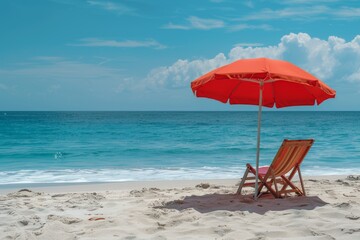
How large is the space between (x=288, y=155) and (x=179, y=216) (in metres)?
Result: 1.74

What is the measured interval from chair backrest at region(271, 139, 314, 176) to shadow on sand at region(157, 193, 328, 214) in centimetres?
43

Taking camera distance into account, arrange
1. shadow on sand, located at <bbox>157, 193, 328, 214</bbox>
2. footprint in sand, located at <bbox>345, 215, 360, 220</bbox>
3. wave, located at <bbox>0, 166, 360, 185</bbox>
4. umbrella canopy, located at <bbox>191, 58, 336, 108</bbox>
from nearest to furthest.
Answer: footprint in sand, located at <bbox>345, 215, 360, 220</bbox>
umbrella canopy, located at <bbox>191, 58, 336, 108</bbox>
shadow on sand, located at <bbox>157, 193, 328, 214</bbox>
wave, located at <bbox>0, 166, 360, 185</bbox>

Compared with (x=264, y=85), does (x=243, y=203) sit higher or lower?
lower

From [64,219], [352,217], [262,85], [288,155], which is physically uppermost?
[262,85]

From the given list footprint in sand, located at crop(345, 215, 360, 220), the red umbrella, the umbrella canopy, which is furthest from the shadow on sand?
the umbrella canopy

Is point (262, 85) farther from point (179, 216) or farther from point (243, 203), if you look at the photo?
point (179, 216)

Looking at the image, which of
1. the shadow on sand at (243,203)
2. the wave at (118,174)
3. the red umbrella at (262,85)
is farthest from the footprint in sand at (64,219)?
the wave at (118,174)

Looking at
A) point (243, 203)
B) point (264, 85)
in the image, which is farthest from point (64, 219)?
point (264, 85)

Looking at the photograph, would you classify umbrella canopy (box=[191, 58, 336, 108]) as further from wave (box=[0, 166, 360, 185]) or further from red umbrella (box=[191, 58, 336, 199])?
wave (box=[0, 166, 360, 185])

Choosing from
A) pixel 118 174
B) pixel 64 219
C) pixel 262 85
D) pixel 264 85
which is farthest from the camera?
pixel 118 174

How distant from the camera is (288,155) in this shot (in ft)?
19.4

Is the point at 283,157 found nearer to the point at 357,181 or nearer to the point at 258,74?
the point at 258,74

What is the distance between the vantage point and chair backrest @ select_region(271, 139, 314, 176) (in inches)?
227

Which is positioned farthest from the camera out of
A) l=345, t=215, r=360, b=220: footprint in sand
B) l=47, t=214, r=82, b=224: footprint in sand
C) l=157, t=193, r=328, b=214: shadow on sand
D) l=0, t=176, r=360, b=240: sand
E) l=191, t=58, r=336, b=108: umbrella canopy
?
l=157, t=193, r=328, b=214: shadow on sand
